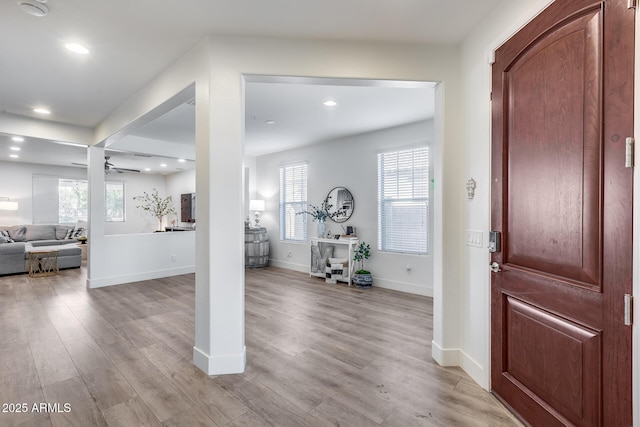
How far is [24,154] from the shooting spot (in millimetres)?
6965

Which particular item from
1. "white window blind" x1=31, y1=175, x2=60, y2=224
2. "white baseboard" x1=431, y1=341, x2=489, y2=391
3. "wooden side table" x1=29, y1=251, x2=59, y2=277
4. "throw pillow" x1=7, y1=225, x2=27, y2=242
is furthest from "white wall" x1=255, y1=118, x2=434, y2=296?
"white window blind" x1=31, y1=175, x2=60, y2=224

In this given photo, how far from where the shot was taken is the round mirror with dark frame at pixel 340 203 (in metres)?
5.56

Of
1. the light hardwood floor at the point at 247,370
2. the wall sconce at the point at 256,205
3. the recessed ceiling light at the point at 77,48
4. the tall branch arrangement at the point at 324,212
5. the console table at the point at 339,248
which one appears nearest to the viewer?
the light hardwood floor at the point at 247,370

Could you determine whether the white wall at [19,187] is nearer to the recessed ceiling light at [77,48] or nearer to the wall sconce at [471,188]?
the recessed ceiling light at [77,48]

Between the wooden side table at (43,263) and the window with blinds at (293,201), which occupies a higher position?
the window with blinds at (293,201)

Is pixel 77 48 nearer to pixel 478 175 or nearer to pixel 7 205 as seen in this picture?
pixel 478 175

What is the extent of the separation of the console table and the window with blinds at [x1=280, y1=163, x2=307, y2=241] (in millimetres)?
709

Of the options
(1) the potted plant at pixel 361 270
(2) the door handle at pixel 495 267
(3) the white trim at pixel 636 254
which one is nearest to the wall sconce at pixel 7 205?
(1) the potted plant at pixel 361 270

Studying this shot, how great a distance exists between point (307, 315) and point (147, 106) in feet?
9.61

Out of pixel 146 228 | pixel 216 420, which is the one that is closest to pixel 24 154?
pixel 146 228

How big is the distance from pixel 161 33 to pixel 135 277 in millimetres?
4439

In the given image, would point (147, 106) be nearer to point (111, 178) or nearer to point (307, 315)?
point (307, 315)

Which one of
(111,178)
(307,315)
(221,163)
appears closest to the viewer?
(221,163)

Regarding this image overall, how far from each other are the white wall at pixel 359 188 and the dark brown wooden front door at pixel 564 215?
269 centimetres
